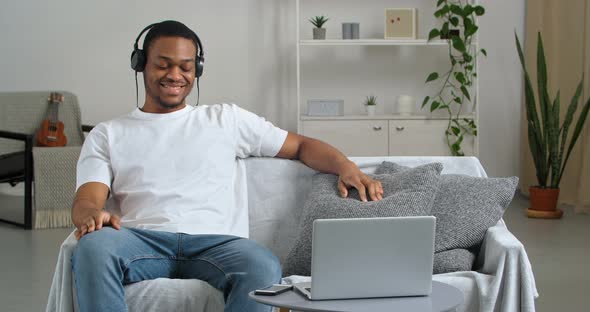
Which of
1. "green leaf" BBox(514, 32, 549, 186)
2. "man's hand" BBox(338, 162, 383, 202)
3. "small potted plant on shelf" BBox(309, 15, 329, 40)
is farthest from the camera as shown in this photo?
"small potted plant on shelf" BBox(309, 15, 329, 40)

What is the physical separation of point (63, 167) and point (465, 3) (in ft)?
9.75

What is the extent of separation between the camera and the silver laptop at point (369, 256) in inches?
76.0

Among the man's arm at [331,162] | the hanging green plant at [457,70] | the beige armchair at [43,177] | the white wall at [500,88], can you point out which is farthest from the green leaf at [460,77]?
the man's arm at [331,162]

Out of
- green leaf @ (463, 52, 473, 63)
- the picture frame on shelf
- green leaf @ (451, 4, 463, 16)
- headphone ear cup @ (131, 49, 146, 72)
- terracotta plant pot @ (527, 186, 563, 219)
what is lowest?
terracotta plant pot @ (527, 186, 563, 219)

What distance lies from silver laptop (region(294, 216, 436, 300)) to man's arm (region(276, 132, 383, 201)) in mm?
702

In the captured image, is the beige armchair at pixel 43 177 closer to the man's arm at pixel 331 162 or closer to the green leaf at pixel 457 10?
the green leaf at pixel 457 10

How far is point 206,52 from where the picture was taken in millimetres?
6520

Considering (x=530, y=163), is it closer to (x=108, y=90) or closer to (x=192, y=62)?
(x=108, y=90)

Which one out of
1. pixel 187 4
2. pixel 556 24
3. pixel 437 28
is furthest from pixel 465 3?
pixel 187 4

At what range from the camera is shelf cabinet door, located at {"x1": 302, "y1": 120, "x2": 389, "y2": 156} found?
6.11 meters

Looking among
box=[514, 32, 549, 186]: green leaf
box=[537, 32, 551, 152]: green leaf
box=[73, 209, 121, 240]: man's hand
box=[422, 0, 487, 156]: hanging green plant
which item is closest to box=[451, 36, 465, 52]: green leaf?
box=[422, 0, 487, 156]: hanging green plant

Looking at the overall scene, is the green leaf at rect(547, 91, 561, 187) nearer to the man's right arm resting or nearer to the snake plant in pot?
the snake plant in pot

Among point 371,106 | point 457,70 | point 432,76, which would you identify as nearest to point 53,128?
point 371,106

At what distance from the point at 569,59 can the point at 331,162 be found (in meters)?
3.60
